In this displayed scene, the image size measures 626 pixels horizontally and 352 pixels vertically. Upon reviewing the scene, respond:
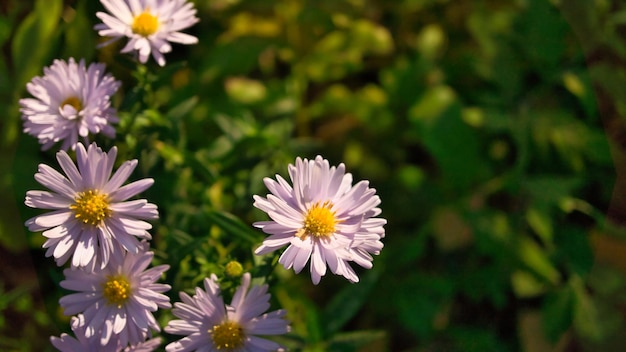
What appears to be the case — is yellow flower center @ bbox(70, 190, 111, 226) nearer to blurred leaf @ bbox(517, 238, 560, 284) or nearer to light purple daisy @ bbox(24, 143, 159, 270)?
light purple daisy @ bbox(24, 143, 159, 270)

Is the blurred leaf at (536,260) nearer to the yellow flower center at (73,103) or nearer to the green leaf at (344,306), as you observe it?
the green leaf at (344,306)

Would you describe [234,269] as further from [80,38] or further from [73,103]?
[80,38]

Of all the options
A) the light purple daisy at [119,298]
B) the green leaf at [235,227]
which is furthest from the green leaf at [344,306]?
the light purple daisy at [119,298]

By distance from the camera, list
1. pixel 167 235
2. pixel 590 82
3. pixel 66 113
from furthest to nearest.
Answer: pixel 590 82 < pixel 167 235 < pixel 66 113

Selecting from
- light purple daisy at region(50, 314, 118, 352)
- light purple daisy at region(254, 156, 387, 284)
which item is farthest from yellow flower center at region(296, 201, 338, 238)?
light purple daisy at region(50, 314, 118, 352)

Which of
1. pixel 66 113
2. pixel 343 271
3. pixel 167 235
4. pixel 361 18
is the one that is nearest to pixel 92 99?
pixel 66 113

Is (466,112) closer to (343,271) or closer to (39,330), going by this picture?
(343,271)
